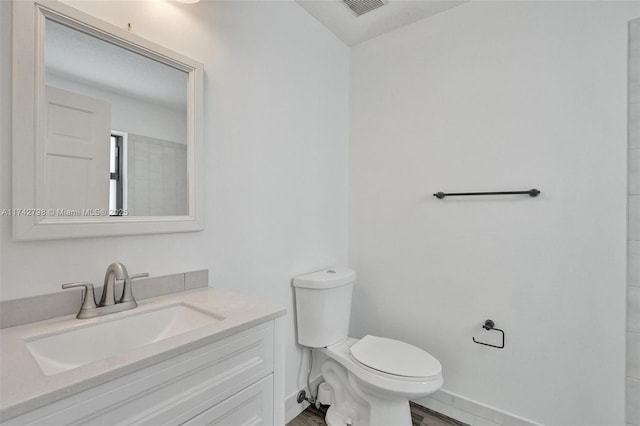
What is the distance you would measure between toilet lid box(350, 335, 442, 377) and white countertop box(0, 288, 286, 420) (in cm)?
75

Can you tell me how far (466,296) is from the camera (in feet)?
5.77

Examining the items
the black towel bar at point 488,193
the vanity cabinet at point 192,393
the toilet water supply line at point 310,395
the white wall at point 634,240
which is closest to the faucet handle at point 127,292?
the vanity cabinet at point 192,393

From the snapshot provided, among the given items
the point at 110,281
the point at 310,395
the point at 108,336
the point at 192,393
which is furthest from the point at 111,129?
the point at 310,395

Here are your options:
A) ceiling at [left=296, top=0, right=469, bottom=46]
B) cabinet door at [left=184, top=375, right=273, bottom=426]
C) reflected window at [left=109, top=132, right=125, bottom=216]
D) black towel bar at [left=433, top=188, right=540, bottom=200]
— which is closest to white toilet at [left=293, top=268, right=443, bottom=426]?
cabinet door at [left=184, top=375, right=273, bottom=426]

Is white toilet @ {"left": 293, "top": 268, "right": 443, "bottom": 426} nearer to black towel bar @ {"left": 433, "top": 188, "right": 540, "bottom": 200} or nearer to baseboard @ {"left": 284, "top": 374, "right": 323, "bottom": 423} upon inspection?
baseboard @ {"left": 284, "top": 374, "right": 323, "bottom": 423}

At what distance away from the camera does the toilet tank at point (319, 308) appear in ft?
5.59

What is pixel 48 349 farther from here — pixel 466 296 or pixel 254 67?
pixel 466 296

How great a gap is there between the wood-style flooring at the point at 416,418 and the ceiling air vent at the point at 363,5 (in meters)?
2.41

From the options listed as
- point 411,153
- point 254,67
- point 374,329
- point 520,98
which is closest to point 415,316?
point 374,329

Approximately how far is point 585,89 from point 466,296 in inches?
47.1

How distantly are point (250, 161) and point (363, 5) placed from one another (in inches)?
46.3

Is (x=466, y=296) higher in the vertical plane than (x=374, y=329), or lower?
higher

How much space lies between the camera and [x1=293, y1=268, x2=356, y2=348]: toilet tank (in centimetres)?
171

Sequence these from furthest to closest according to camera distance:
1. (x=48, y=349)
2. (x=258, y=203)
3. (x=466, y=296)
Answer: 1. (x=466, y=296)
2. (x=258, y=203)
3. (x=48, y=349)
